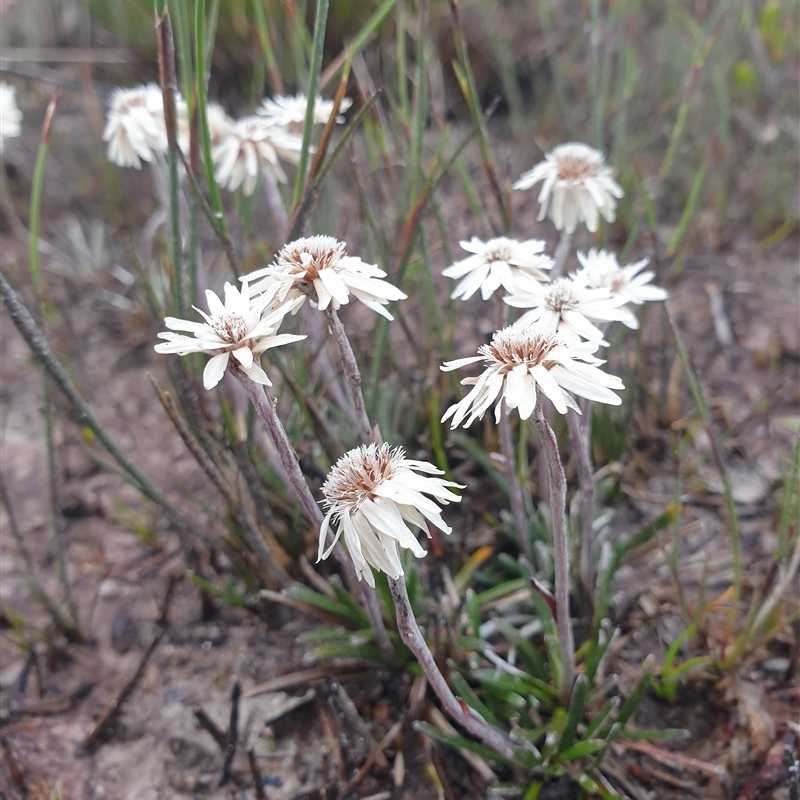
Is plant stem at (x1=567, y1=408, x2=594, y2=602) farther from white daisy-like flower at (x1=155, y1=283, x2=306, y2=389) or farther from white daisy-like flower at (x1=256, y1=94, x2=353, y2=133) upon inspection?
white daisy-like flower at (x1=256, y1=94, x2=353, y2=133)

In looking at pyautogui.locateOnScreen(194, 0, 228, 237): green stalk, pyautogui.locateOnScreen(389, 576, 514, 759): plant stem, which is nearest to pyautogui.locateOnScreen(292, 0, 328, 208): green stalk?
pyautogui.locateOnScreen(194, 0, 228, 237): green stalk

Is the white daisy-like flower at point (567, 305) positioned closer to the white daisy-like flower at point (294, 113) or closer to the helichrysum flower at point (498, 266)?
the helichrysum flower at point (498, 266)

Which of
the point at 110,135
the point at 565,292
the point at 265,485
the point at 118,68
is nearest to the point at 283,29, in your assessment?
the point at 118,68

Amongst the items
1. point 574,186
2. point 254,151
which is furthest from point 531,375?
point 254,151

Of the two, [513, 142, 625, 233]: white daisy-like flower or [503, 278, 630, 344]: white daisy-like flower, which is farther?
[513, 142, 625, 233]: white daisy-like flower

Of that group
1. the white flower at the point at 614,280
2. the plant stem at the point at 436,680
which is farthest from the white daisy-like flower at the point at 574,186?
the plant stem at the point at 436,680
